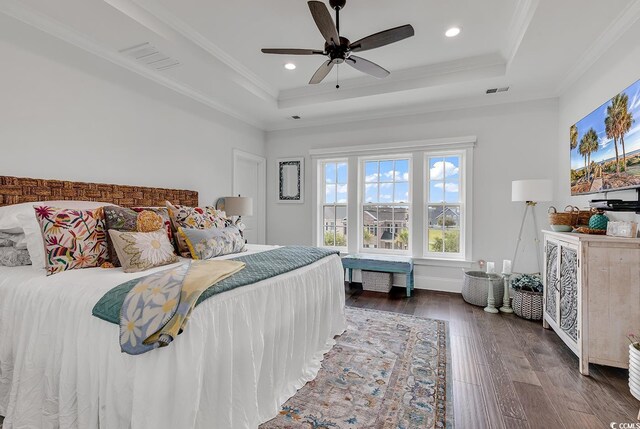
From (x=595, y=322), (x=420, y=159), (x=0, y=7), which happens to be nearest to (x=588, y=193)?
(x=595, y=322)

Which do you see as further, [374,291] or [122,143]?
[374,291]

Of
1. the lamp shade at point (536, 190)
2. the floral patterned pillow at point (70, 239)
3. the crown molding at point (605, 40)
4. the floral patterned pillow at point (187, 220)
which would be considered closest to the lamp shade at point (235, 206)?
the floral patterned pillow at point (187, 220)

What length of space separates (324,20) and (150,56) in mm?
1930

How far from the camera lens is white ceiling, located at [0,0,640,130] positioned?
7.68 ft

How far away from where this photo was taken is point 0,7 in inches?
85.3

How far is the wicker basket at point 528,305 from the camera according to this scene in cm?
322

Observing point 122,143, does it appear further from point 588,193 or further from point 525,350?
point 588,193

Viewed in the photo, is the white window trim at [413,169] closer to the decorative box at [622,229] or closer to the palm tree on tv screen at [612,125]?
the palm tree on tv screen at [612,125]

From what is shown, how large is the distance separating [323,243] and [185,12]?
3615mm

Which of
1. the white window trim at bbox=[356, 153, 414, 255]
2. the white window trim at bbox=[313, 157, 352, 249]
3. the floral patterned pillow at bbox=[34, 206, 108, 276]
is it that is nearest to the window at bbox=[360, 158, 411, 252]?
the white window trim at bbox=[356, 153, 414, 255]

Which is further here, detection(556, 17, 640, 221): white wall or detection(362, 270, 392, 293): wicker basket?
detection(362, 270, 392, 293): wicker basket

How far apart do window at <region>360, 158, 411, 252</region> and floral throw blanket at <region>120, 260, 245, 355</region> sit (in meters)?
3.67

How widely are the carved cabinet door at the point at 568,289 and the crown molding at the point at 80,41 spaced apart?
4.33 m

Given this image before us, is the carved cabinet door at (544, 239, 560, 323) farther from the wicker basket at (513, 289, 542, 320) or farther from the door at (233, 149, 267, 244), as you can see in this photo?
the door at (233, 149, 267, 244)
